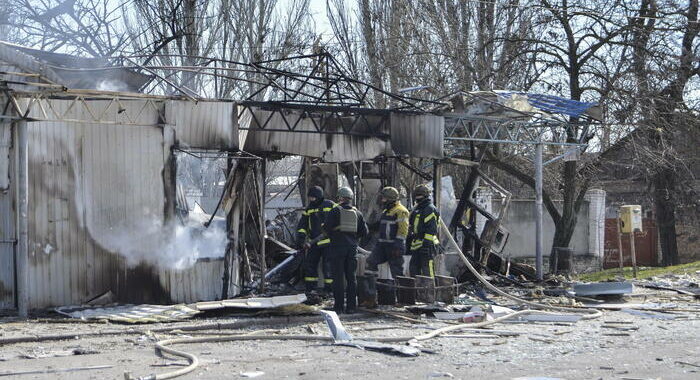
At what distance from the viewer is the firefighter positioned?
12.6 m

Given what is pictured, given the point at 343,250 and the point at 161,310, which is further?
the point at 161,310

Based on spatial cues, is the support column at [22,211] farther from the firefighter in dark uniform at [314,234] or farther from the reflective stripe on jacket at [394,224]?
the reflective stripe on jacket at [394,224]

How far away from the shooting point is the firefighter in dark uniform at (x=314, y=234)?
1438cm

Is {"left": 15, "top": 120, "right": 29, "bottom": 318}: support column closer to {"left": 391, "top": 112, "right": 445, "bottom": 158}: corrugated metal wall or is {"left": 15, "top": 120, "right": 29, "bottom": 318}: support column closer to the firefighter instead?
the firefighter

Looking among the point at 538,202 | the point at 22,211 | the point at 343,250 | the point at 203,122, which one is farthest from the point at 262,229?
the point at 538,202

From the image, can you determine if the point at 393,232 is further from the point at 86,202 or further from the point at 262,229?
the point at 86,202

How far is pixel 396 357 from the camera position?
29.6 feet

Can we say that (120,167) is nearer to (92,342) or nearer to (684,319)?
(92,342)

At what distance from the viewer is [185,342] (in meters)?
9.73

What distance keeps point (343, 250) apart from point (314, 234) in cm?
219

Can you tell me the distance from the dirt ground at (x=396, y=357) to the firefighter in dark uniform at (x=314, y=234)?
2.66 metres

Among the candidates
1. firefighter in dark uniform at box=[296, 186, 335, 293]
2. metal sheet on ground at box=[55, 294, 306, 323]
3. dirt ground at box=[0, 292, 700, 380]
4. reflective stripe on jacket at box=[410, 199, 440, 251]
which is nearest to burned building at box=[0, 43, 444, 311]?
metal sheet on ground at box=[55, 294, 306, 323]

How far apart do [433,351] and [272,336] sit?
2.06 metres

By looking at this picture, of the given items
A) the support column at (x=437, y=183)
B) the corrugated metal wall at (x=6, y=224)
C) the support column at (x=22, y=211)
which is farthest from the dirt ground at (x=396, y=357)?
the support column at (x=437, y=183)
